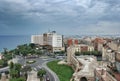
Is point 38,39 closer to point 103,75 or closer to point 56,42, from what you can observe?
point 56,42

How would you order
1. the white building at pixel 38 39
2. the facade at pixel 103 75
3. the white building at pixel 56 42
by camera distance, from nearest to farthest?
the facade at pixel 103 75, the white building at pixel 56 42, the white building at pixel 38 39

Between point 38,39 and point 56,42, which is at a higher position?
point 38,39

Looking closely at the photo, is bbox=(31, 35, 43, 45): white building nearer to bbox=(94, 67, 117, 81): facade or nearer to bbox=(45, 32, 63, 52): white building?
bbox=(45, 32, 63, 52): white building

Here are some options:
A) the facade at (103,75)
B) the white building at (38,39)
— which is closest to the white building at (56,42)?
the white building at (38,39)

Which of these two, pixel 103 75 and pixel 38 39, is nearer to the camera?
pixel 103 75

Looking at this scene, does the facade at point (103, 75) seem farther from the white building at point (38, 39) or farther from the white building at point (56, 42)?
the white building at point (38, 39)

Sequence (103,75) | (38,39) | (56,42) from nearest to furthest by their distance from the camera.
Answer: (103,75)
(56,42)
(38,39)

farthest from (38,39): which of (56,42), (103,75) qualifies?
(103,75)

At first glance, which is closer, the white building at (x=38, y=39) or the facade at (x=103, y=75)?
the facade at (x=103, y=75)

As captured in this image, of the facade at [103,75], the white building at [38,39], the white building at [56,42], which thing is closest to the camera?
the facade at [103,75]

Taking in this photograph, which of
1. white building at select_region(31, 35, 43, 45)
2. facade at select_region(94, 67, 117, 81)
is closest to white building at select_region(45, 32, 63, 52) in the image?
white building at select_region(31, 35, 43, 45)

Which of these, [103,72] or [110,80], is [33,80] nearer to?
[103,72]

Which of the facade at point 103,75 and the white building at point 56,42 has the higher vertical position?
the white building at point 56,42

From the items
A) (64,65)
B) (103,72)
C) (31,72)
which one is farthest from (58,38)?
(103,72)
